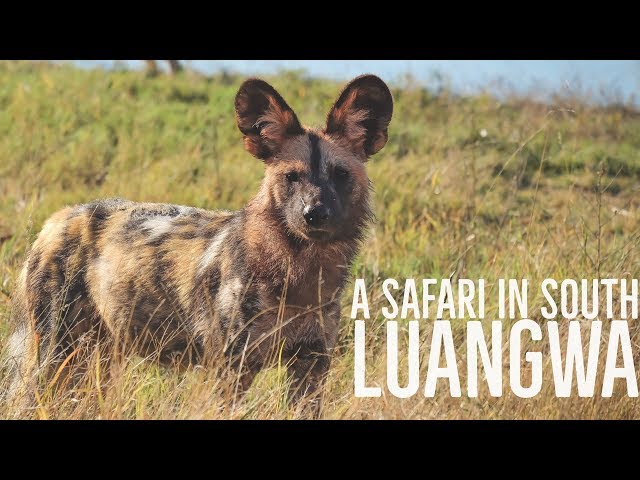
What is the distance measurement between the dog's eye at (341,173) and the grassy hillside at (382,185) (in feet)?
3.17

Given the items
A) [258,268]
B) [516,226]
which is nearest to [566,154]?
[516,226]

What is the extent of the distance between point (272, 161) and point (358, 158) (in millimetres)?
432

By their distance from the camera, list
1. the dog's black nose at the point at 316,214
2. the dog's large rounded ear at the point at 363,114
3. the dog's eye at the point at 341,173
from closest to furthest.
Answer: the dog's black nose at the point at 316,214 → the dog's eye at the point at 341,173 → the dog's large rounded ear at the point at 363,114

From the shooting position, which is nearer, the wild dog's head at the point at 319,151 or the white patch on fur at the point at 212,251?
the wild dog's head at the point at 319,151

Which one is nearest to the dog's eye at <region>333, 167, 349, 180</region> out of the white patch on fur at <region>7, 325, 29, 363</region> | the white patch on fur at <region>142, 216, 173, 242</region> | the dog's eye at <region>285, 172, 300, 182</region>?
the dog's eye at <region>285, 172, 300, 182</region>

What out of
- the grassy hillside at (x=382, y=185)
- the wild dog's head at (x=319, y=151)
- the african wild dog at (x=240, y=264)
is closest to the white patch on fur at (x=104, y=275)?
the african wild dog at (x=240, y=264)

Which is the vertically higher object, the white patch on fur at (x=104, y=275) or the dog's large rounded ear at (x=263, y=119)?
the dog's large rounded ear at (x=263, y=119)

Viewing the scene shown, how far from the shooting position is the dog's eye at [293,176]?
421cm

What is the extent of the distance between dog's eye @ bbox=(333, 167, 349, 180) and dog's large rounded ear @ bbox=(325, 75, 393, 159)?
8.2 inches

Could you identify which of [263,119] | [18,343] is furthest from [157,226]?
[18,343]

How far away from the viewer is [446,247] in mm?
6328

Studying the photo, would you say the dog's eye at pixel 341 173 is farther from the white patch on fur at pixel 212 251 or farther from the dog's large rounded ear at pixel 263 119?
the white patch on fur at pixel 212 251

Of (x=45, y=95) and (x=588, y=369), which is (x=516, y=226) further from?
(x=45, y=95)

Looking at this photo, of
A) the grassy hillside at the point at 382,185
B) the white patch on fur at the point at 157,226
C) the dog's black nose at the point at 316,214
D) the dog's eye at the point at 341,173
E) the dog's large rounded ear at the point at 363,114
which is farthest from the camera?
the white patch on fur at the point at 157,226
